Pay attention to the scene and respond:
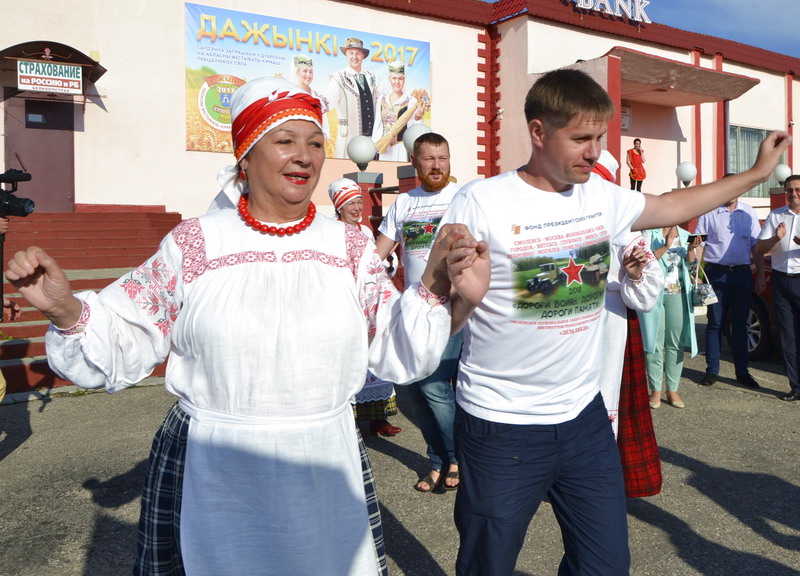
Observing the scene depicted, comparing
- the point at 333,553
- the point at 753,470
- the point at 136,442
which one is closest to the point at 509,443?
the point at 333,553

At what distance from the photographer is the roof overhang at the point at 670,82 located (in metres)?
16.0

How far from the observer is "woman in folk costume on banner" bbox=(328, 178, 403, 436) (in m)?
5.51

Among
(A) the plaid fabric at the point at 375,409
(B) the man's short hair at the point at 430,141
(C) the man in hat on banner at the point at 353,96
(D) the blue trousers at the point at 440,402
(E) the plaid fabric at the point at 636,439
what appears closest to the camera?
(E) the plaid fabric at the point at 636,439

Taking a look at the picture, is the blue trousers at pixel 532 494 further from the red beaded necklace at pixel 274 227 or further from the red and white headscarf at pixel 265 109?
the red and white headscarf at pixel 265 109

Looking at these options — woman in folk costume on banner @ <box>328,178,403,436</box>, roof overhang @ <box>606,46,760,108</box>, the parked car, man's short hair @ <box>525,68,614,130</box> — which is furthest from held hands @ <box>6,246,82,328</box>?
roof overhang @ <box>606,46,760,108</box>

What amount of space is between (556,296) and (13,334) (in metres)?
8.03

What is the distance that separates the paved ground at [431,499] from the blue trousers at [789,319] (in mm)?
384

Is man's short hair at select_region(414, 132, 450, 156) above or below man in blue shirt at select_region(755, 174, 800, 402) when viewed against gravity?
above

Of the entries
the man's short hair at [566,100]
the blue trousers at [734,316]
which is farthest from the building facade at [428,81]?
the man's short hair at [566,100]

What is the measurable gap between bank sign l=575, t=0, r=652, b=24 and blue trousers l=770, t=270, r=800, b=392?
12.7m

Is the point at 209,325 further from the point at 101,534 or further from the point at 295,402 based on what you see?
the point at 101,534

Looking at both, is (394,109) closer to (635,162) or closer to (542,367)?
(635,162)

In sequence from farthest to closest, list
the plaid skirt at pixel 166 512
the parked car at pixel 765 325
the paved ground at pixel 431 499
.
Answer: the parked car at pixel 765 325 → the paved ground at pixel 431 499 → the plaid skirt at pixel 166 512

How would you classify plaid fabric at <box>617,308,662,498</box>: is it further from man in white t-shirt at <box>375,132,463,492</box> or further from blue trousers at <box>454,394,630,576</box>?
blue trousers at <box>454,394,630,576</box>
